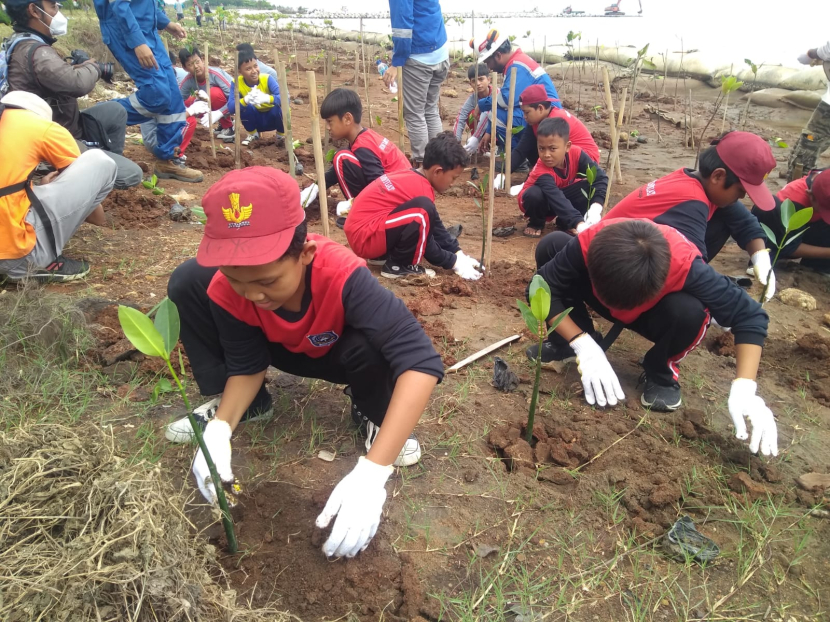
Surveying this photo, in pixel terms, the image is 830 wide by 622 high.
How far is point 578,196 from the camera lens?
14.5 ft

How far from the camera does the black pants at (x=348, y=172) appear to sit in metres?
3.94

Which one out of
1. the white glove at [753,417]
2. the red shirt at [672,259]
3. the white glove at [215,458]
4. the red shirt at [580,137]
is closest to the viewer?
the white glove at [215,458]

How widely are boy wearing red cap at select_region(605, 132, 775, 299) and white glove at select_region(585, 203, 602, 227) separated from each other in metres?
1.06

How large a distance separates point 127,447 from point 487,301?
77.4 inches

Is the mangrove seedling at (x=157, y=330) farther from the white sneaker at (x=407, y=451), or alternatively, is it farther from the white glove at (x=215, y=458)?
the white sneaker at (x=407, y=451)

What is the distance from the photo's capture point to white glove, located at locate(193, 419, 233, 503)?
1.58 meters

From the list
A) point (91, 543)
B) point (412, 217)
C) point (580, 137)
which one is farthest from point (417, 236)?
point (91, 543)

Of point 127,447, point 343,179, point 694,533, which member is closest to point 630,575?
point 694,533

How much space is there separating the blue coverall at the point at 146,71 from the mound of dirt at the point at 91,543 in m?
4.14

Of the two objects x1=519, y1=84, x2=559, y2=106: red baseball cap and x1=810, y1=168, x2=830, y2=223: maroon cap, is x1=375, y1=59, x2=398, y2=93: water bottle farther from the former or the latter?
x1=810, y1=168, x2=830, y2=223: maroon cap

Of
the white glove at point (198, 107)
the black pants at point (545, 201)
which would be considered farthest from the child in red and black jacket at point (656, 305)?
the white glove at point (198, 107)

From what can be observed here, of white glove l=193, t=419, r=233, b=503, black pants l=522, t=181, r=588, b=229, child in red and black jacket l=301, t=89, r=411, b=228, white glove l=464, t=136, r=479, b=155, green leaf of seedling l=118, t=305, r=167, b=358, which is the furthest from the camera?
white glove l=464, t=136, r=479, b=155

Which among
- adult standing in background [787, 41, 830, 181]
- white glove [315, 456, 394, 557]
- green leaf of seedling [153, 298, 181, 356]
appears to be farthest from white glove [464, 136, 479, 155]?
green leaf of seedling [153, 298, 181, 356]

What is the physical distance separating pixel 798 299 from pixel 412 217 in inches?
90.9
